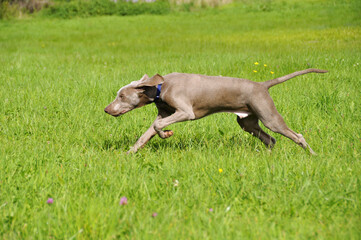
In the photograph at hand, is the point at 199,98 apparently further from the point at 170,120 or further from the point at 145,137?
the point at 145,137

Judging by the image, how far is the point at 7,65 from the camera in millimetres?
8820

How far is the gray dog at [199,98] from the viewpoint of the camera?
399 centimetres

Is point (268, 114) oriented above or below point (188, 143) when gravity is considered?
above

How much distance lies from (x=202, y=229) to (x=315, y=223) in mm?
716

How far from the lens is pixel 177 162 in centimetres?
372

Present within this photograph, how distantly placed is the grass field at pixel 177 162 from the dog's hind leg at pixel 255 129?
10cm

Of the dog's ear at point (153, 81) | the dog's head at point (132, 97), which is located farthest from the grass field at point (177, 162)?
the dog's ear at point (153, 81)

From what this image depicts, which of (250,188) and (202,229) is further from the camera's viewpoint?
(250,188)

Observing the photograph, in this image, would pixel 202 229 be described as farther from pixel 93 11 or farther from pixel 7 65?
pixel 93 11

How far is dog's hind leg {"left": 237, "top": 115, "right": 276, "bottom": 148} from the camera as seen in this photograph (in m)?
4.47

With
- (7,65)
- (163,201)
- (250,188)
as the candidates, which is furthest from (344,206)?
(7,65)

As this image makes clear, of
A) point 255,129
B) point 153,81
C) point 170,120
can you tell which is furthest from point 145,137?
point 255,129

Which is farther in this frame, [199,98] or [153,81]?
[199,98]

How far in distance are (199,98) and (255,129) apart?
31.8 inches
